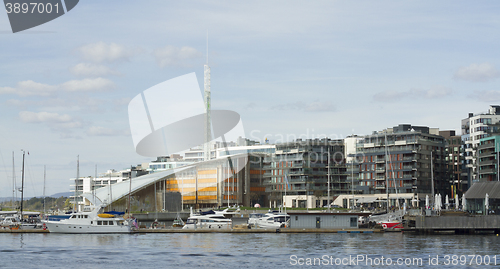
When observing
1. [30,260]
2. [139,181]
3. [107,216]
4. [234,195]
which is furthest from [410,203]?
[30,260]

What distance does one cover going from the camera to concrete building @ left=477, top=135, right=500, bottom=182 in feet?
487

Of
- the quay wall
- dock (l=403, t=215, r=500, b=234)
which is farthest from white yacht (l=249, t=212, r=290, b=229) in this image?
the quay wall

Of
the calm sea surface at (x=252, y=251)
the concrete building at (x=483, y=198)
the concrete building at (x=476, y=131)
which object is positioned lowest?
the calm sea surface at (x=252, y=251)

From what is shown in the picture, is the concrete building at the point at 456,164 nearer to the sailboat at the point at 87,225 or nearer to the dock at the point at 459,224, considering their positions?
the dock at the point at 459,224

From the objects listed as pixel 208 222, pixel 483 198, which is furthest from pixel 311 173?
pixel 483 198

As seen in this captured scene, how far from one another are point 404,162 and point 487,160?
1969cm

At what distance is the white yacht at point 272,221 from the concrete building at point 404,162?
54.5m

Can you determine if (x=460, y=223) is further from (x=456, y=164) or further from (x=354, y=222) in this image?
(x=456, y=164)

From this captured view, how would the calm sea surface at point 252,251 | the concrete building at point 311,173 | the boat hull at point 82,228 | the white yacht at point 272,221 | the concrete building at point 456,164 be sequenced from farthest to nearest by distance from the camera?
1. the concrete building at point 311,173
2. the concrete building at point 456,164
3. the white yacht at point 272,221
4. the boat hull at point 82,228
5. the calm sea surface at point 252,251

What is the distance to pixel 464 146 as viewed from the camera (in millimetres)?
171000

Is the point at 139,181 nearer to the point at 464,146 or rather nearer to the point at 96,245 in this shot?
the point at 464,146

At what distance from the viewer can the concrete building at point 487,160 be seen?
148 m

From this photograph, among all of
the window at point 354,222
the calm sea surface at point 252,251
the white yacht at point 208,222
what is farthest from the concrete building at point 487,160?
the calm sea surface at point 252,251

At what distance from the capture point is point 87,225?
97.8 meters
